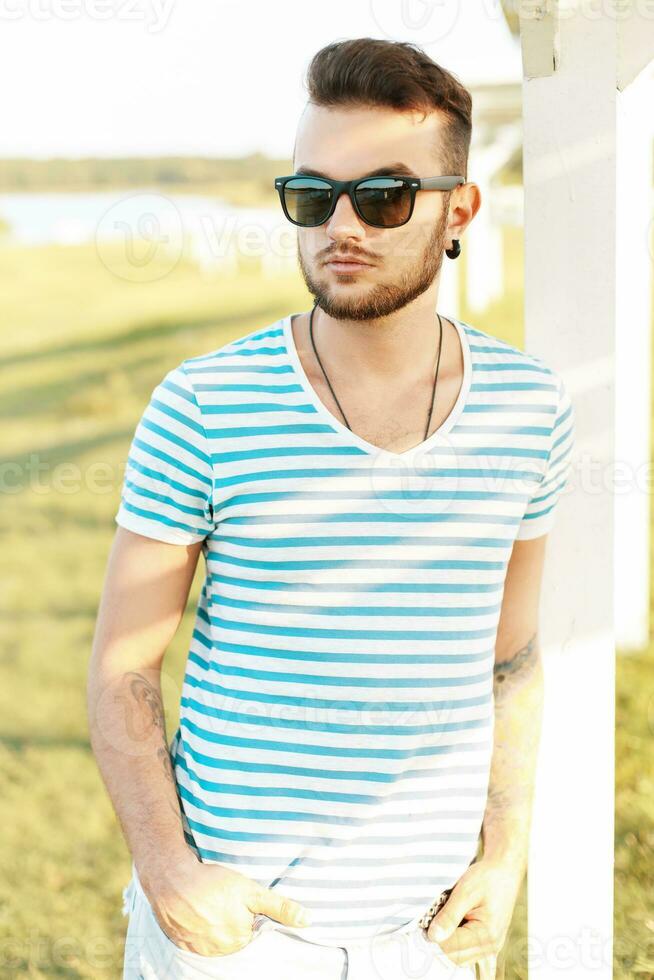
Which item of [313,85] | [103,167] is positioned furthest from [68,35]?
[313,85]

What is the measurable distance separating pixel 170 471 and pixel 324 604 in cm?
29

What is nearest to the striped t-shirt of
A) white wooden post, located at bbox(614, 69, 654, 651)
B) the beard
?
the beard

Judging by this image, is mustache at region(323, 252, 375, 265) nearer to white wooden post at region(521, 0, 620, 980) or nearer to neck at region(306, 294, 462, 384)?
neck at region(306, 294, 462, 384)

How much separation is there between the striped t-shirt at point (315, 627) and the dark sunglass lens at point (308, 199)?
0.72ft

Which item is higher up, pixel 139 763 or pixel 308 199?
pixel 308 199

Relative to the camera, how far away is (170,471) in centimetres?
145

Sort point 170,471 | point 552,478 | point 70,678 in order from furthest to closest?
point 70,678 < point 552,478 < point 170,471

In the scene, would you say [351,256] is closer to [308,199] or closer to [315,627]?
[308,199]

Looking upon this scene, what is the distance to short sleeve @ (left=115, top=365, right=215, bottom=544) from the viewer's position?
1.45 meters

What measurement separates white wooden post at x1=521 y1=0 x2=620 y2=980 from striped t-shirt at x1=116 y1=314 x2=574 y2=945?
340mm

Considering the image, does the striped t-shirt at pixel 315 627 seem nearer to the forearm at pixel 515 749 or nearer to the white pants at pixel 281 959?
the white pants at pixel 281 959

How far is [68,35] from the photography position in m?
18.8

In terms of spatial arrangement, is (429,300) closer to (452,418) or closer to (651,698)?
(452,418)

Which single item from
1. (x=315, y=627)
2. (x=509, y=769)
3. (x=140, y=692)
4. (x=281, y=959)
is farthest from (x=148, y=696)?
(x=509, y=769)
